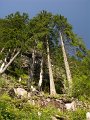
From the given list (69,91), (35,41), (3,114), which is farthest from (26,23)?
(3,114)

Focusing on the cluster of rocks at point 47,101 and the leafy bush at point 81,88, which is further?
the leafy bush at point 81,88

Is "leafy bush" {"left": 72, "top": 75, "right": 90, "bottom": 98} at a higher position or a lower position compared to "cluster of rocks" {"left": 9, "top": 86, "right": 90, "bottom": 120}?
higher

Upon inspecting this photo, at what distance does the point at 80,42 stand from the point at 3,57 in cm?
996

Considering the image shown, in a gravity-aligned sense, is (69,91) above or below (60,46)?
below

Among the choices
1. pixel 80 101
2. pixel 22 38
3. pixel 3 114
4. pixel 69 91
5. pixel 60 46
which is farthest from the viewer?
pixel 60 46

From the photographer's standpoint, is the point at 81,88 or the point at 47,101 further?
the point at 81,88

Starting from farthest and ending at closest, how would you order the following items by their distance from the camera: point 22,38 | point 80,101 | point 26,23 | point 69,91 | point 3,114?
point 26,23 → point 22,38 → point 69,91 → point 80,101 → point 3,114

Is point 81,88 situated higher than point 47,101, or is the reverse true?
point 81,88

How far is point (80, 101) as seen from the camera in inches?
1325

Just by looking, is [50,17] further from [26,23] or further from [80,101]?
[80,101]

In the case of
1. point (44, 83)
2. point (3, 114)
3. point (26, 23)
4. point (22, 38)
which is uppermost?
point (26, 23)

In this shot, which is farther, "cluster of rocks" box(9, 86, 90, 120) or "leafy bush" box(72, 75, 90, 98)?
"leafy bush" box(72, 75, 90, 98)

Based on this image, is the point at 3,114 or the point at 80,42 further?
the point at 80,42

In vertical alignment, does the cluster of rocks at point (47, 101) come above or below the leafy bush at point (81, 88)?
below
